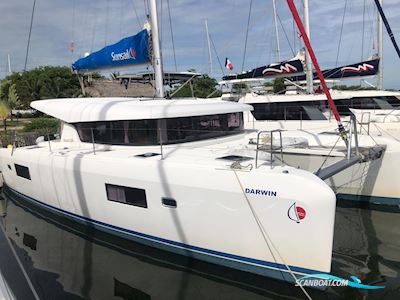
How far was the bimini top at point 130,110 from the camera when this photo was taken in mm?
6594

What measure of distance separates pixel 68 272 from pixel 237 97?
31.7ft

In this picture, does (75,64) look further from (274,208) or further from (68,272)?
(274,208)

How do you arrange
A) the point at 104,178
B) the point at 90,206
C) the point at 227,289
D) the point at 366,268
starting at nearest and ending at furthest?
the point at 227,289
the point at 366,268
the point at 104,178
the point at 90,206

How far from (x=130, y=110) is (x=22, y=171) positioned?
3315 millimetres

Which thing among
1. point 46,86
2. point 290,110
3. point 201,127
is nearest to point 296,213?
point 201,127

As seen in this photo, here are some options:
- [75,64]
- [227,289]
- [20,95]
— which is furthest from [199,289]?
[20,95]

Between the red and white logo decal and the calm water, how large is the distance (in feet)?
3.26

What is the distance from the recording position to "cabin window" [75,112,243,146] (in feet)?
22.0

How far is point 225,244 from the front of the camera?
5039mm

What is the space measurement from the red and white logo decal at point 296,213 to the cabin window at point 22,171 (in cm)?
587

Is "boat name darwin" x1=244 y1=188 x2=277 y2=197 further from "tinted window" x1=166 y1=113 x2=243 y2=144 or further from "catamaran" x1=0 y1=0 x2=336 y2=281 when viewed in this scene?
"tinted window" x1=166 y1=113 x2=243 y2=144

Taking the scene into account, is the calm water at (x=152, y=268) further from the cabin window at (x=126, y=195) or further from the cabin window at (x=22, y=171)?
the cabin window at (x=22, y=171)

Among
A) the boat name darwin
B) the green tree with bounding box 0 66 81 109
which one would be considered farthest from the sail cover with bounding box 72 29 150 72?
the green tree with bounding box 0 66 81 109

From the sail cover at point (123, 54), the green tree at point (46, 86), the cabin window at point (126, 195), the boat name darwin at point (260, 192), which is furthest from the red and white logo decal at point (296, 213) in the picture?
the green tree at point (46, 86)
